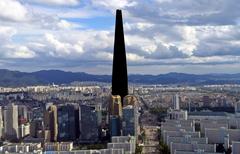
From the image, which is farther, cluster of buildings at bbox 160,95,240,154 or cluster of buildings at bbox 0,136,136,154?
cluster of buildings at bbox 160,95,240,154

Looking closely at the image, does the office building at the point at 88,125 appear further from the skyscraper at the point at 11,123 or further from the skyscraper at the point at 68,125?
the skyscraper at the point at 11,123

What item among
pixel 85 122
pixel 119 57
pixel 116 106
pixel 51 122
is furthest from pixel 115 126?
pixel 51 122

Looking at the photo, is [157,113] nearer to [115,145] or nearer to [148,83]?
[115,145]

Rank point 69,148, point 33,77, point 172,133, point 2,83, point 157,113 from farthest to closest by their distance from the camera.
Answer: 1. point 33,77
2. point 2,83
3. point 157,113
4. point 172,133
5. point 69,148

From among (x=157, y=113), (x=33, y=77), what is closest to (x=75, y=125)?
(x=157, y=113)

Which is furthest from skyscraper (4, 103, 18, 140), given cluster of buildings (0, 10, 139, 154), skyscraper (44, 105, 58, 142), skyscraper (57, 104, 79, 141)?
skyscraper (57, 104, 79, 141)

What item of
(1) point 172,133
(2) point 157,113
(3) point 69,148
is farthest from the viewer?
(2) point 157,113

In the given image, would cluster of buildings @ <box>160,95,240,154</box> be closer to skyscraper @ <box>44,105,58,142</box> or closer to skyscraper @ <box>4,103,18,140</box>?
skyscraper @ <box>44,105,58,142</box>

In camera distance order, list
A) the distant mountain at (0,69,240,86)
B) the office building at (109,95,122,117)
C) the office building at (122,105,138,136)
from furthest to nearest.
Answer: the distant mountain at (0,69,240,86)
the office building at (109,95,122,117)
the office building at (122,105,138,136)

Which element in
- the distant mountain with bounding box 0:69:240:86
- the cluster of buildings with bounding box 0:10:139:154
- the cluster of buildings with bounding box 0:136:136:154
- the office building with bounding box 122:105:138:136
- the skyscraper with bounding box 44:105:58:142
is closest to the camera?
the cluster of buildings with bounding box 0:136:136:154
